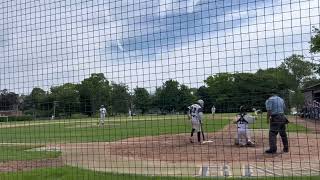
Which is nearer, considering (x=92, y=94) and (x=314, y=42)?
(x=92, y=94)

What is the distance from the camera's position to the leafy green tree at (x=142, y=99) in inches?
312

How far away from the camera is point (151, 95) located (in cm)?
805

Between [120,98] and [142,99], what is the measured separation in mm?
418

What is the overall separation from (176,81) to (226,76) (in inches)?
30.4

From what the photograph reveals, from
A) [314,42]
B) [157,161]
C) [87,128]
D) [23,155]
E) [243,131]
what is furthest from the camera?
[314,42]

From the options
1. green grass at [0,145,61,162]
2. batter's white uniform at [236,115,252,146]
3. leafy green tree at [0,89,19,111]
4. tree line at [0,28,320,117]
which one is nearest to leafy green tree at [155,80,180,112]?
tree line at [0,28,320,117]

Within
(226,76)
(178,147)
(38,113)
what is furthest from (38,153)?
(226,76)

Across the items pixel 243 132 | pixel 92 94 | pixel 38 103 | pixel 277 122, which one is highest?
pixel 92 94

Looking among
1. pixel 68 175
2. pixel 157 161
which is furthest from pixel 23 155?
pixel 68 175

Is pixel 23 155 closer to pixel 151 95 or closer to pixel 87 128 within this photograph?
pixel 87 128

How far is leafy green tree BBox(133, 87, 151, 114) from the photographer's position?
7.92 m

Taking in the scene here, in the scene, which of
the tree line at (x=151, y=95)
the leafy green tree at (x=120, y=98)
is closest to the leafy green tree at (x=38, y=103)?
the tree line at (x=151, y=95)

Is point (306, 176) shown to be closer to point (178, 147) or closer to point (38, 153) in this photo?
point (178, 147)

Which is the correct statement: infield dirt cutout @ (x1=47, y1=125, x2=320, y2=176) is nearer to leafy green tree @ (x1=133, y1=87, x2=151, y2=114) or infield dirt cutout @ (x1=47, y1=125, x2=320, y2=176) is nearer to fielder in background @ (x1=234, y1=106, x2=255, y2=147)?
fielder in background @ (x1=234, y1=106, x2=255, y2=147)
